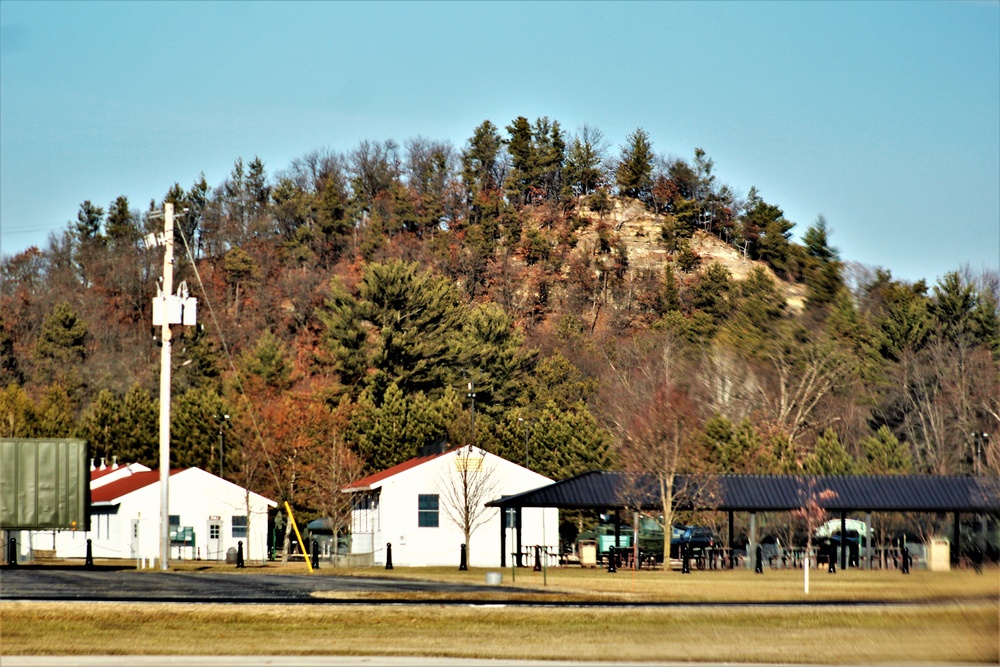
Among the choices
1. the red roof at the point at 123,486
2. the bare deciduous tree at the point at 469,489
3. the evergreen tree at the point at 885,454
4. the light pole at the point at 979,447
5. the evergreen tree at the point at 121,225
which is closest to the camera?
the light pole at the point at 979,447

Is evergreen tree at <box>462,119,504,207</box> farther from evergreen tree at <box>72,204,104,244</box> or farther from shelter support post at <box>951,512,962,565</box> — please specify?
shelter support post at <box>951,512,962,565</box>

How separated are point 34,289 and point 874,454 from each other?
104 metres

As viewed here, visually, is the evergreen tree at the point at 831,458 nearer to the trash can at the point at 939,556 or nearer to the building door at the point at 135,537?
the trash can at the point at 939,556

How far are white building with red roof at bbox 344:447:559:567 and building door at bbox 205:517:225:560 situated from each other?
9.50m

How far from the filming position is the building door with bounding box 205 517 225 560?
64.6 meters

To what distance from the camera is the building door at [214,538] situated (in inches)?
2542

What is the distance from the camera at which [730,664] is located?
1736 centimetres

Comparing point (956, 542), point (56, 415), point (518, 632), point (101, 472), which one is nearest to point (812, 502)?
point (956, 542)

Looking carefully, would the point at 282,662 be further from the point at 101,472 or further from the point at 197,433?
the point at 197,433

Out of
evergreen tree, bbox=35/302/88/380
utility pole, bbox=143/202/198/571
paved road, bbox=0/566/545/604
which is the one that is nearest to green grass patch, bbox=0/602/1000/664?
paved road, bbox=0/566/545/604

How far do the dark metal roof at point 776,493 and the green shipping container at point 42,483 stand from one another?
49.3 ft

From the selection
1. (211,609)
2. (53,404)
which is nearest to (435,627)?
(211,609)

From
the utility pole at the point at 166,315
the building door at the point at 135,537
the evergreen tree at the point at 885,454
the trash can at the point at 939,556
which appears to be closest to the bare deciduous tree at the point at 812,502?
the evergreen tree at the point at 885,454

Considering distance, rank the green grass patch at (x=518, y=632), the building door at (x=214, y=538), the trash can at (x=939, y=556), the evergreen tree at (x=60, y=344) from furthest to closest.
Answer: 1. the evergreen tree at (x=60, y=344)
2. the building door at (x=214, y=538)
3. the trash can at (x=939, y=556)
4. the green grass patch at (x=518, y=632)
